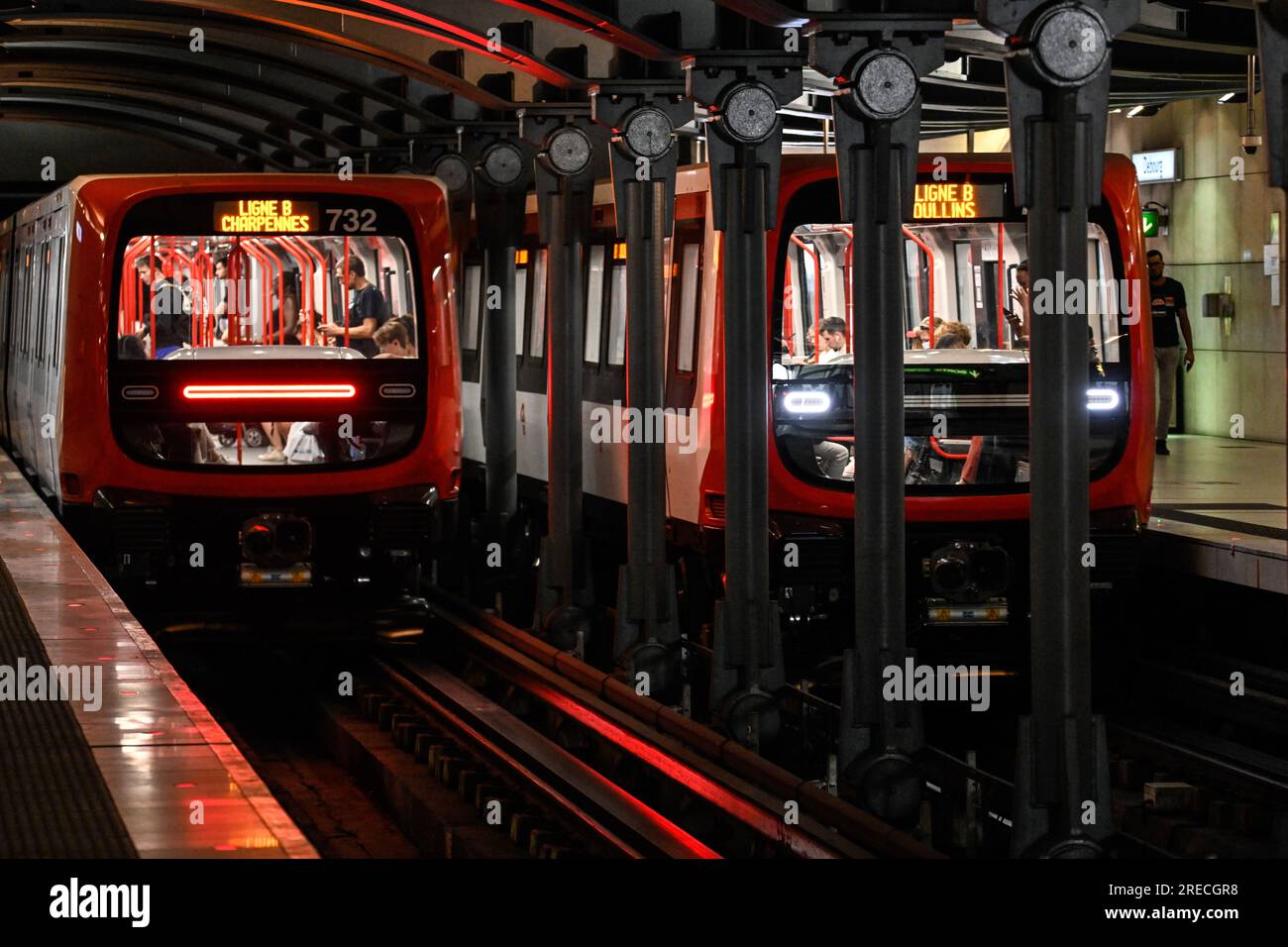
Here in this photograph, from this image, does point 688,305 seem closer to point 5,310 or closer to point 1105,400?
point 1105,400

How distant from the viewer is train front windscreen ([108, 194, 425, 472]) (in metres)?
13.4

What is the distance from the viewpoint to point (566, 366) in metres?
13.9

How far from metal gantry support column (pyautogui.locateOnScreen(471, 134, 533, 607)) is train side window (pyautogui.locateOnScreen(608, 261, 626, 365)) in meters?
1.16

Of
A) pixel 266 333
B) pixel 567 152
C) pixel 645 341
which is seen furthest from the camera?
pixel 567 152

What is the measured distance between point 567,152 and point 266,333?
2155mm

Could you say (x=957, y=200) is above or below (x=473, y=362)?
above

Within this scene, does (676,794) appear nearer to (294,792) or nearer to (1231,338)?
(294,792)

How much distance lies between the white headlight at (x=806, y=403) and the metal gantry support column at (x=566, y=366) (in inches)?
84.5

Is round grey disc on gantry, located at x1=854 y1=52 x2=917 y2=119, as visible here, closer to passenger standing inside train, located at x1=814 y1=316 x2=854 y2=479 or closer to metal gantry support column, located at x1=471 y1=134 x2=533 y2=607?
passenger standing inside train, located at x1=814 y1=316 x2=854 y2=479

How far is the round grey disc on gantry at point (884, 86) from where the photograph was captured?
31.4ft

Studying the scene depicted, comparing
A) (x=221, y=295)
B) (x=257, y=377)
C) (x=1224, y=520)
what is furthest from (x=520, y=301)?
(x=1224, y=520)

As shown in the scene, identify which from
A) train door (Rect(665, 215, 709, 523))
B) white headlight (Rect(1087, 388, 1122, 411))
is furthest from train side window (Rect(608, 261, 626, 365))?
white headlight (Rect(1087, 388, 1122, 411))

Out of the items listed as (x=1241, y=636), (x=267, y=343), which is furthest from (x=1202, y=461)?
(x=267, y=343)

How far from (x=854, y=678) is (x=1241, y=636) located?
4241mm
